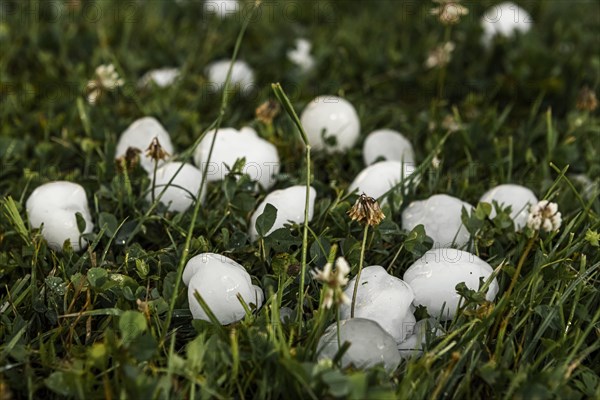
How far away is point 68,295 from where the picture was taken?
4.31ft

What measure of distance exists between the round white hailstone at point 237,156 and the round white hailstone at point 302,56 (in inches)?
22.8

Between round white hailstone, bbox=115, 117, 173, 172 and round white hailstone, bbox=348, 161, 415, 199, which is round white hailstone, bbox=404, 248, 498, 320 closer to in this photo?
round white hailstone, bbox=348, 161, 415, 199

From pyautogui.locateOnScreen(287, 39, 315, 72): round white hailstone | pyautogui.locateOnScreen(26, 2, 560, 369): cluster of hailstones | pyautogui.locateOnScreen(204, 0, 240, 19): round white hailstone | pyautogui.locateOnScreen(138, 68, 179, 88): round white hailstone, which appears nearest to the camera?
pyautogui.locateOnScreen(26, 2, 560, 369): cluster of hailstones

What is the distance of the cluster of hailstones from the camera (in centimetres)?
122

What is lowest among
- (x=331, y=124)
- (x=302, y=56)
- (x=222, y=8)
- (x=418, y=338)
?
(x=418, y=338)

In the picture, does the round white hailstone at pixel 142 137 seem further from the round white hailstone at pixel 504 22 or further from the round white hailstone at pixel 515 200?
the round white hailstone at pixel 504 22

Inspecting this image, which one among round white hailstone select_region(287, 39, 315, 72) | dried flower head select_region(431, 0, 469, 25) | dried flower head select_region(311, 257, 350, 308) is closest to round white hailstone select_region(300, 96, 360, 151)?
dried flower head select_region(431, 0, 469, 25)

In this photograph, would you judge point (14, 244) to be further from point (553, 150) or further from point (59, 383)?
point (553, 150)

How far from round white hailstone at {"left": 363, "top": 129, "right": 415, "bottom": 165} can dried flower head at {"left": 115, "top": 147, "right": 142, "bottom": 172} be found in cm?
50

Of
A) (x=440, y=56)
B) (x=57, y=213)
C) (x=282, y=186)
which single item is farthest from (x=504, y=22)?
(x=57, y=213)

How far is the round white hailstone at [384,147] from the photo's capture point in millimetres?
1768

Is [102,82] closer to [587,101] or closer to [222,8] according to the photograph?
[222,8]

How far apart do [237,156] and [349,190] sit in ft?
0.78

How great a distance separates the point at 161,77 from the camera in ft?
7.00
